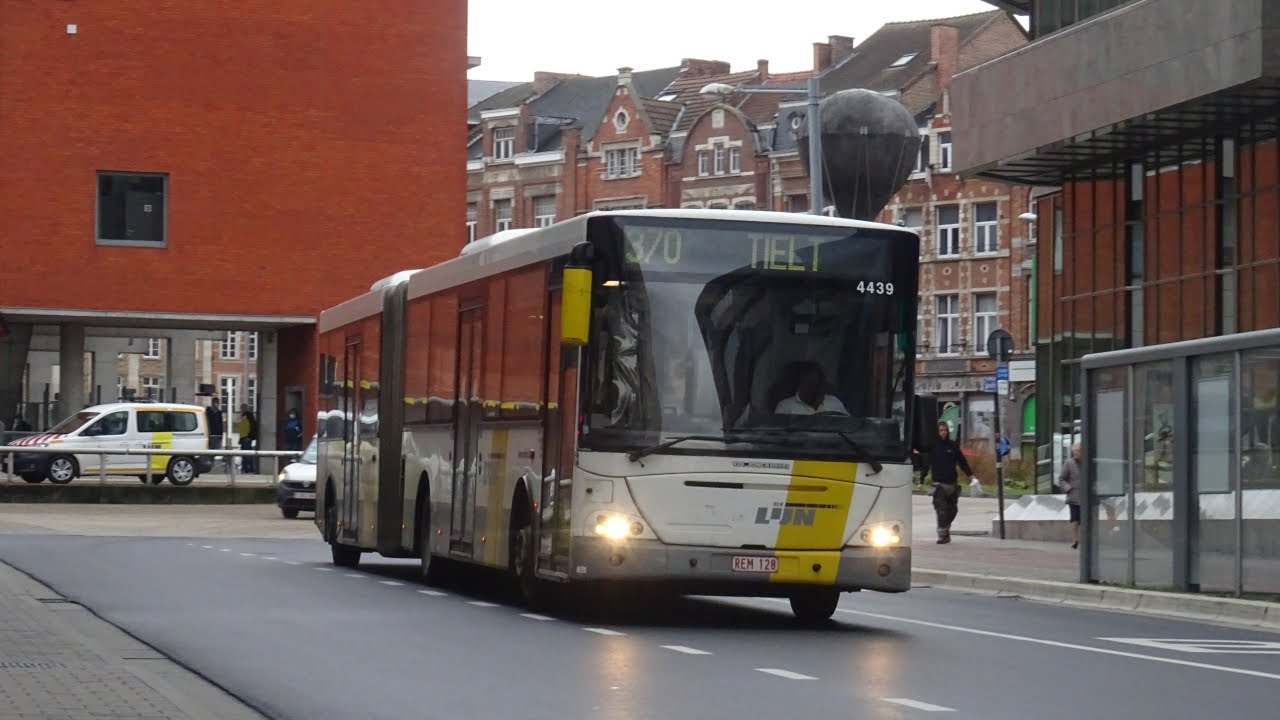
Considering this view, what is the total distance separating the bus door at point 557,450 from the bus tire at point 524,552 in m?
0.34

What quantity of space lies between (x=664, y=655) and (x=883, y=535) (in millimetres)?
3138

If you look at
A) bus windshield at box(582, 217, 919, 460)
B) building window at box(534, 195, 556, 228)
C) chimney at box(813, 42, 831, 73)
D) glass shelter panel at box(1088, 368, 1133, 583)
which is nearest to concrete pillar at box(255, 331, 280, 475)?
glass shelter panel at box(1088, 368, 1133, 583)

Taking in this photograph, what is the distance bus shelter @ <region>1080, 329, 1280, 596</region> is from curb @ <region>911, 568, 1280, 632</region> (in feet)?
1.12

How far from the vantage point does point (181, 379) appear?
75062mm

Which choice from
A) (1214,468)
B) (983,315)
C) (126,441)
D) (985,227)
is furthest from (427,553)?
(985,227)

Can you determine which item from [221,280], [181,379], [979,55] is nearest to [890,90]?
[979,55]

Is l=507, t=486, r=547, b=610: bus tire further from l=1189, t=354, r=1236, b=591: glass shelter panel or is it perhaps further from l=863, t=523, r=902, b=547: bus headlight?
l=1189, t=354, r=1236, b=591: glass shelter panel

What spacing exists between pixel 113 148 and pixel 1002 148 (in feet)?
83.6

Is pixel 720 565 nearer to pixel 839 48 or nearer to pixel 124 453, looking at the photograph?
pixel 124 453

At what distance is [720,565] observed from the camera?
55.1ft

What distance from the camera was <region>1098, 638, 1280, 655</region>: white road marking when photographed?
16141mm

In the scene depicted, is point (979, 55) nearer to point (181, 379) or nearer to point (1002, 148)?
point (181, 379)

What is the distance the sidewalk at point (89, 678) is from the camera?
10703mm

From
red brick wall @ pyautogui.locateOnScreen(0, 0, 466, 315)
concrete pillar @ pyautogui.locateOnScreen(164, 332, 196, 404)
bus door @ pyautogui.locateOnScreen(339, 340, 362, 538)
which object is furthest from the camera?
concrete pillar @ pyautogui.locateOnScreen(164, 332, 196, 404)
